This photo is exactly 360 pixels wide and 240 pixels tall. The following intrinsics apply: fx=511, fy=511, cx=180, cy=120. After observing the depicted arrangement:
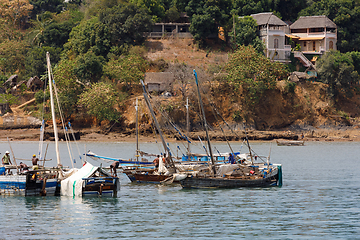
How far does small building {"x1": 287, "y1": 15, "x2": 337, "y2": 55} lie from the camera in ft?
355

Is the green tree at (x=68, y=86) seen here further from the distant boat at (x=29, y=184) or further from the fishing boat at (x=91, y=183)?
the fishing boat at (x=91, y=183)


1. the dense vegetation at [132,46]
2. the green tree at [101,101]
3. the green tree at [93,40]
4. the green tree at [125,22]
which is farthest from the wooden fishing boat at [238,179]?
the green tree at [125,22]

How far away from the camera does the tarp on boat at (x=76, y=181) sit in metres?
36.3

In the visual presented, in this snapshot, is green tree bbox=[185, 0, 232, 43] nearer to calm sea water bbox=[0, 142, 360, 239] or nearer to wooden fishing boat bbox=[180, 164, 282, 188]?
calm sea water bbox=[0, 142, 360, 239]

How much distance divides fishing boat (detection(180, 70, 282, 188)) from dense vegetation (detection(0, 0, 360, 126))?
166 ft

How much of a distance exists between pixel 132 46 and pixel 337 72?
136ft

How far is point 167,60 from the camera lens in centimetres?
10600

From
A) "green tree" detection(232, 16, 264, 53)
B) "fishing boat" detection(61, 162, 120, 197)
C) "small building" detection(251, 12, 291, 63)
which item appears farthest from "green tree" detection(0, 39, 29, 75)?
"fishing boat" detection(61, 162, 120, 197)

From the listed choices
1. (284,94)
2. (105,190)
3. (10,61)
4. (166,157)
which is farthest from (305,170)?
(10,61)

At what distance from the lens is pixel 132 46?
104250 millimetres

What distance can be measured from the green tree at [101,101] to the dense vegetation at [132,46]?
0.59 feet

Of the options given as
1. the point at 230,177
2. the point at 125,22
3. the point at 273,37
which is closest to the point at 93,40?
the point at 125,22

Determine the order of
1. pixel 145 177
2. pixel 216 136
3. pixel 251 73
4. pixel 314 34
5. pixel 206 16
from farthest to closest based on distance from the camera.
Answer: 1. pixel 314 34
2. pixel 206 16
3. pixel 251 73
4. pixel 216 136
5. pixel 145 177

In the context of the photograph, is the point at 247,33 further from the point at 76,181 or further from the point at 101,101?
the point at 76,181
